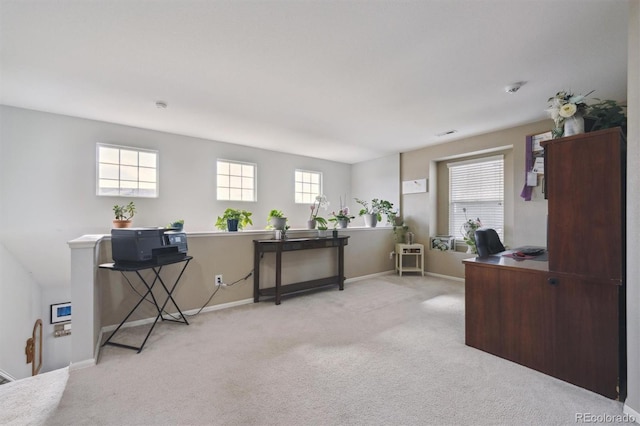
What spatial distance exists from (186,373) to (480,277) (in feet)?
8.04

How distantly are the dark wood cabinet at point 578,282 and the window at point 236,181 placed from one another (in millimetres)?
4367

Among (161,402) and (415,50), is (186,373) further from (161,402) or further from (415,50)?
(415,50)

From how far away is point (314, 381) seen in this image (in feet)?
6.13

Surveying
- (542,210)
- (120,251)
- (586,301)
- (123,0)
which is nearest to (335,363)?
(586,301)

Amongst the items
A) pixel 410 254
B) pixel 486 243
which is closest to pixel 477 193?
pixel 410 254

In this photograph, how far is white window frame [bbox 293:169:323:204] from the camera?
6.05m

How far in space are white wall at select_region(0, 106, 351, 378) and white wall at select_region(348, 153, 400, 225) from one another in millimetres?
3345

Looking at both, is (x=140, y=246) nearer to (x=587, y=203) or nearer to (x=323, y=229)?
(x=323, y=229)

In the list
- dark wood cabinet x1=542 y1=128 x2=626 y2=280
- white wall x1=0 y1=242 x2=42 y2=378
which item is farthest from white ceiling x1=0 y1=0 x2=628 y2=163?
white wall x1=0 y1=242 x2=42 y2=378

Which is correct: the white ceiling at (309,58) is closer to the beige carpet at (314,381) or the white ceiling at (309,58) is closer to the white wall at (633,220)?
the white wall at (633,220)

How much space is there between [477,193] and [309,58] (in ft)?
12.4

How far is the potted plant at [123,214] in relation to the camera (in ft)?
12.4

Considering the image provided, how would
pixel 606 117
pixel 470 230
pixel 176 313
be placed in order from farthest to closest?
pixel 470 230 → pixel 176 313 → pixel 606 117

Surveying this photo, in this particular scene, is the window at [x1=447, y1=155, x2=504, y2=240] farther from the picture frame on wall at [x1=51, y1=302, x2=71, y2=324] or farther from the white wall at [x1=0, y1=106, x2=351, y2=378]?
the picture frame on wall at [x1=51, y1=302, x2=71, y2=324]
